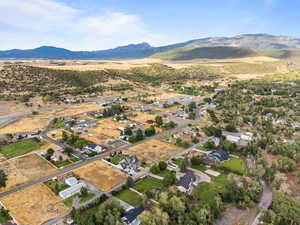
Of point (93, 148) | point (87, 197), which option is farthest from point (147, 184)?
point (93, 148)

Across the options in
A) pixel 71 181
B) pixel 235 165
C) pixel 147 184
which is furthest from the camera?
pixel 235 165

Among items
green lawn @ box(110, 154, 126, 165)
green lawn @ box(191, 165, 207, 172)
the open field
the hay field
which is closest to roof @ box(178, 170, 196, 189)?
green lawn @ box(191, 165, 207, 172)

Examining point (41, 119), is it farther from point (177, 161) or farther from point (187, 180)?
point (187, 180)

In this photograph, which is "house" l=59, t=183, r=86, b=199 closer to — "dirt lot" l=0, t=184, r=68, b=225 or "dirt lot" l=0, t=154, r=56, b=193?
"dirt lot" l=0, t=184, r=68, b=225

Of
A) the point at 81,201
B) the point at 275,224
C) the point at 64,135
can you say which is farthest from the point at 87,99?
Answer: the point at 275,224

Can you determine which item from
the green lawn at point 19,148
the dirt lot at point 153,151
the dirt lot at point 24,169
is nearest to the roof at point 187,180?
the dirt lot at point 153,151

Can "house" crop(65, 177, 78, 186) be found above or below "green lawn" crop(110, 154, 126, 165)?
above

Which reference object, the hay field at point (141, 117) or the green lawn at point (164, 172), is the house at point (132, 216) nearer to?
the green lawn at point (164, 172)
